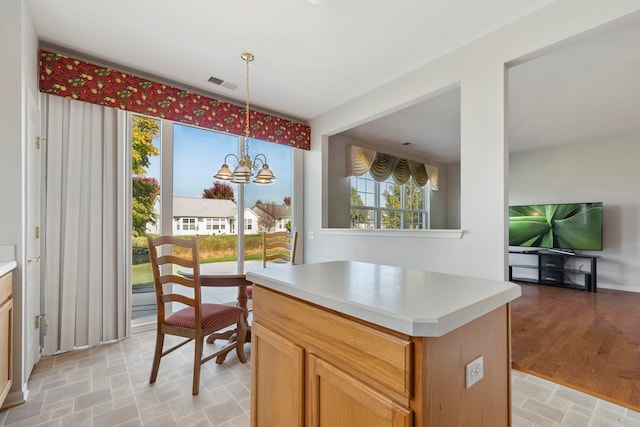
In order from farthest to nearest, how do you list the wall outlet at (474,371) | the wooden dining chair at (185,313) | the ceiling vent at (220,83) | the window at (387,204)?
1. the window at (387,204)
2. the ceiling vent at (220,83)
3. the wooden dining chair at (185,313)
4. the wall outlet at (474,371)

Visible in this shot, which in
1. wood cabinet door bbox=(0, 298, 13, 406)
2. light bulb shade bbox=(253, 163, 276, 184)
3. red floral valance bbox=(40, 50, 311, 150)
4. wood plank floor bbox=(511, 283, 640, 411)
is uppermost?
red floral valance bbox=(40, 50, 311, 150)

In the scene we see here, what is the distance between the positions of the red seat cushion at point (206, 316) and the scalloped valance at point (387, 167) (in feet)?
10.6

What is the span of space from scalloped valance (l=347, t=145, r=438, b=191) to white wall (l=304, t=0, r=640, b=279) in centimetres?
173

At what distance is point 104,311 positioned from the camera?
2.73m

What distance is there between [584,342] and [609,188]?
12.6 ft

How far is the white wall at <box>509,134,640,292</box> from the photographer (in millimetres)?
4828

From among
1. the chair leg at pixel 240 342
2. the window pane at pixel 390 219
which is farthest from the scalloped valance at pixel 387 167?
the chair leg at pixel 240 342

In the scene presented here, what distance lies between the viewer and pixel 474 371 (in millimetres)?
845

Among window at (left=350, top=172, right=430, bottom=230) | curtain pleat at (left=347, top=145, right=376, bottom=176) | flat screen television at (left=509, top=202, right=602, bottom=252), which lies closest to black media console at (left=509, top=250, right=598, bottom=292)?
flat screen television at (left=509, top=202, right=602, bottom=252)

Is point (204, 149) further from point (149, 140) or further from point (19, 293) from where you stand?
point (19, 293)

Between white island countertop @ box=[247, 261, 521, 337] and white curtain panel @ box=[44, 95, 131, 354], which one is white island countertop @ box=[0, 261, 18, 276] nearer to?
white curtain panel @ box=[44, 95, 131, 354]

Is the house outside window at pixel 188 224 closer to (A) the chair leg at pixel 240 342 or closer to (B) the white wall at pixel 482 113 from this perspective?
(A) the chair leg at pixel 240 342

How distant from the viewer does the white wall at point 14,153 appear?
6.00 feet

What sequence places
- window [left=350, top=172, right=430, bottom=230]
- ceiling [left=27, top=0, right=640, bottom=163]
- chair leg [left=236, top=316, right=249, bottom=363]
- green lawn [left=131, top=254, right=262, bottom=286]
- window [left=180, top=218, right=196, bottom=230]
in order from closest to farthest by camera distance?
ceiling [left=27, top=0, right=640, bottom=163] → chair leg [left=236, top=316, right=249, bottom=363] → green lawn [left=131, top=254, right=262, bottom=286] → window [left=180, top=218, right=196, bottom=230] → window [left=350, top=172, right=430, bottom=230]
